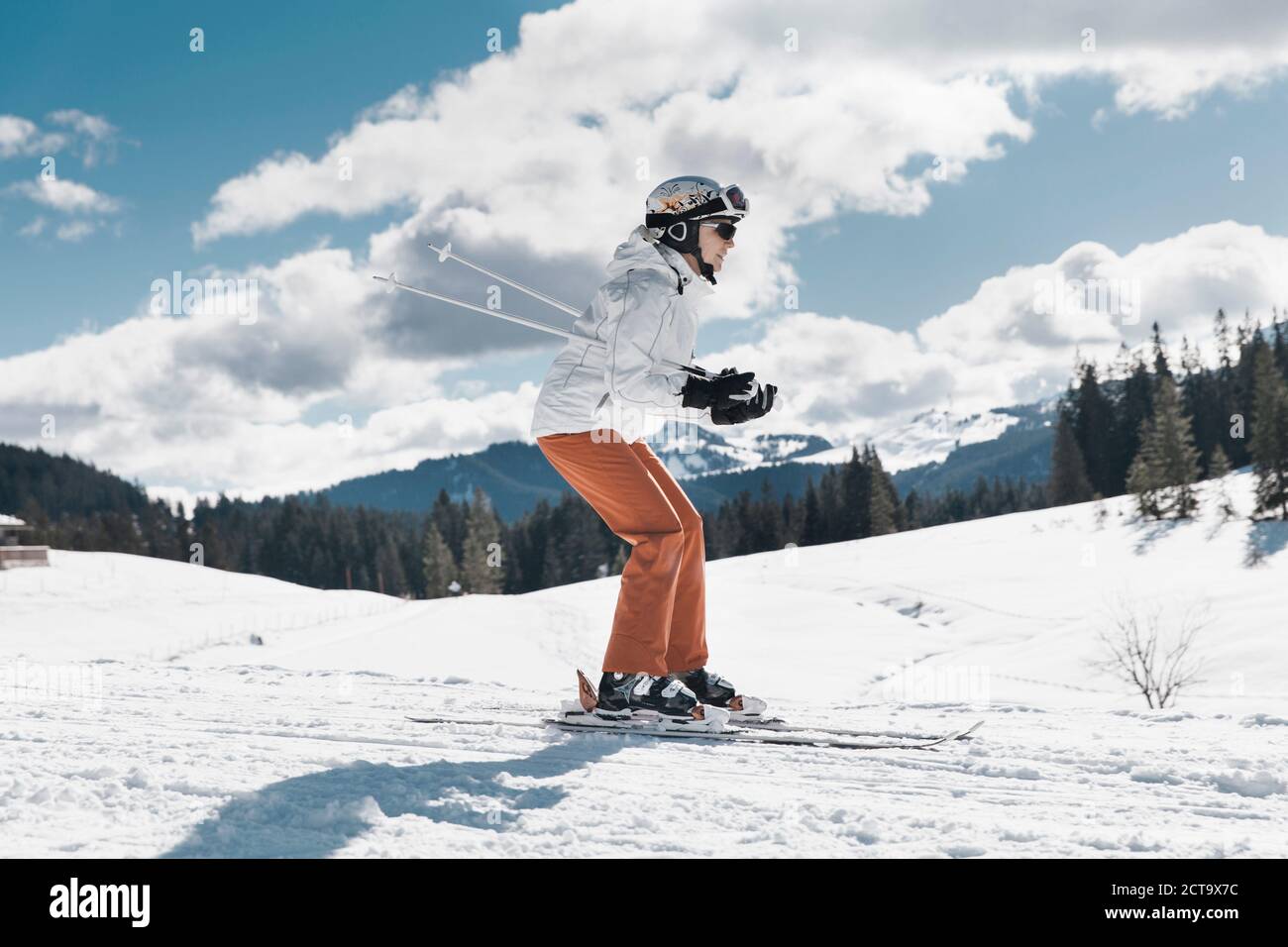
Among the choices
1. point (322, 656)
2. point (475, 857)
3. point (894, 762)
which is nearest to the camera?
point (475, 857)

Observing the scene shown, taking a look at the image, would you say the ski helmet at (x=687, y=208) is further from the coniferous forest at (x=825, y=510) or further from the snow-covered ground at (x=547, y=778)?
the coniferous forest at (x=825, y=510)

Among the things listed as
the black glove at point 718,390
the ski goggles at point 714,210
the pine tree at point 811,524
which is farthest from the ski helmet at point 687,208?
the pine tree at point 811,524

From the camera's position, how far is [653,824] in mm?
2541

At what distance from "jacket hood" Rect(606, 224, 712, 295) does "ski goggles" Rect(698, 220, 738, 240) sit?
0.22 meters

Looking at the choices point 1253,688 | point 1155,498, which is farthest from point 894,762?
point 1155,498

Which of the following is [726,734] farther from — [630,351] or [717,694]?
[630,351]

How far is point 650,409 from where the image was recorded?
13.4ft

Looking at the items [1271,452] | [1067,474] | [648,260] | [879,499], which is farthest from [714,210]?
[1067,474]

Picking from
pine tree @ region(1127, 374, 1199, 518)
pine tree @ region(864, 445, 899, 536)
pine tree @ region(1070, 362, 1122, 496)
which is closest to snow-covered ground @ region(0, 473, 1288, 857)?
pine tree @ region(1127, 374, 1199, 518)

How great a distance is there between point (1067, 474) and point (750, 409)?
64118 mm

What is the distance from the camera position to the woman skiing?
3.98 m

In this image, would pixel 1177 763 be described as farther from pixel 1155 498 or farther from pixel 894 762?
pixel 1155 498

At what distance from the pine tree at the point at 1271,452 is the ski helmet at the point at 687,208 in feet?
140
